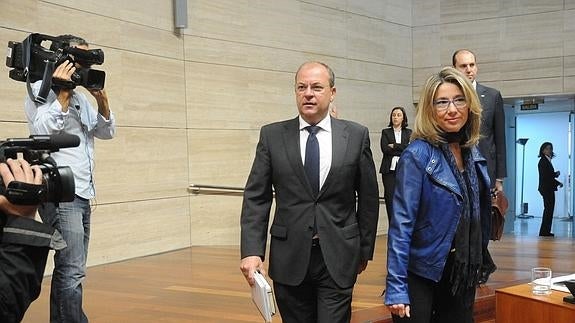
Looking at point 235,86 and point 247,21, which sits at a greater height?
point 247,21

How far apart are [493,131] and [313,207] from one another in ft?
7.21

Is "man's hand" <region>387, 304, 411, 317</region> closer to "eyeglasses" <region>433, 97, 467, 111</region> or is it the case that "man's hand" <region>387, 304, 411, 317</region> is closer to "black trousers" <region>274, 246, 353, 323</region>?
"black trousers" <region>274, 246, 353, 323</region>

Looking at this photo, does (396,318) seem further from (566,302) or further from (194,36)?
(194,36)

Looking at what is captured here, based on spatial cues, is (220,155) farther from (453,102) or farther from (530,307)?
(453,102)

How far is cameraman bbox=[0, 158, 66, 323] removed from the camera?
1.52 meters

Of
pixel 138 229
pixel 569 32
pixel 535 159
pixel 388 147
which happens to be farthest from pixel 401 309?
pixel 535 159

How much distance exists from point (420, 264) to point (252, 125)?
5763mm

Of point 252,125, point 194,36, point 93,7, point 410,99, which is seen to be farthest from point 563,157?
point 93,7

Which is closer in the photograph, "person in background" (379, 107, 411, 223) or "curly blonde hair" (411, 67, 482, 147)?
"curly blonde hair" (411, 67, 482, 147)

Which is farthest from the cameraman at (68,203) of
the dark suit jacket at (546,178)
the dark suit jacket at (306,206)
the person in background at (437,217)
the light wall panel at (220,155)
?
the dark suit jacket at (546,178)

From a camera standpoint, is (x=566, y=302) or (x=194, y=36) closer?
(x=566, y=302)

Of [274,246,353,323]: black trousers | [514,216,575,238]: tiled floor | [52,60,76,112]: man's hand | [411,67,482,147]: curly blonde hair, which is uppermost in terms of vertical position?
[52,60,76,112]: man's hand

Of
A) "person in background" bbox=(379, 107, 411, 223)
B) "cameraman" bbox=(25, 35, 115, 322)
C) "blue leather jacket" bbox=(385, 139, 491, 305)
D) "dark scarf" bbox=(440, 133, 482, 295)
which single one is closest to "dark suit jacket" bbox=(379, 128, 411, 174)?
"person in background" bbox=(379, 107, 411, 223)

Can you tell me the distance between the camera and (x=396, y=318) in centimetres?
255
